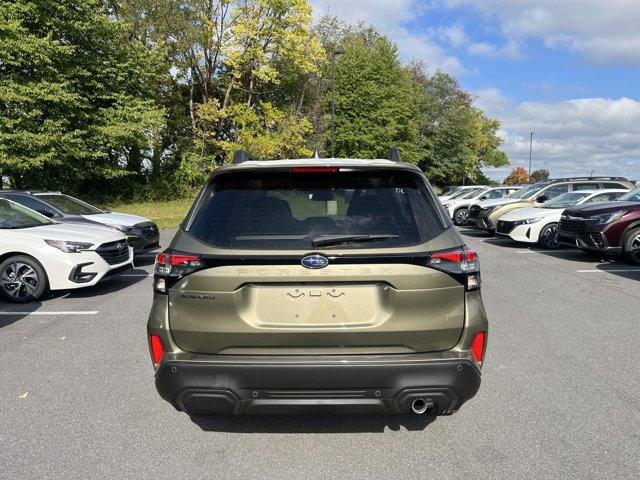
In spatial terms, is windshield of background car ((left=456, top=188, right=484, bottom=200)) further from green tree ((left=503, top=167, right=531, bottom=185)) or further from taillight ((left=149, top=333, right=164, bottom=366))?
green tree ((left=503, top=167, right=531, bottom=185))

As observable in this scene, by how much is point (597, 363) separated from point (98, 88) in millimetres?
26361

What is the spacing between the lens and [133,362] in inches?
182

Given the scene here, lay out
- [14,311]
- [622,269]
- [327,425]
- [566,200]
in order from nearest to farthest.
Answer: [327,425] → [14,311] → [622,269] → [566,200]

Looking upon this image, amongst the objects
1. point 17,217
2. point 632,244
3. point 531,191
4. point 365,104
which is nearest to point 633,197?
point 632,244

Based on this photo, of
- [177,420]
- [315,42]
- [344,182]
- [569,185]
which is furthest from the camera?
[315,42]

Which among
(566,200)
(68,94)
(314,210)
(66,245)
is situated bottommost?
(66,245)

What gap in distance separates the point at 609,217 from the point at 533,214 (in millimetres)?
3124

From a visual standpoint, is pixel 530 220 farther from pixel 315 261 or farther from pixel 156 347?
pixel 156 347

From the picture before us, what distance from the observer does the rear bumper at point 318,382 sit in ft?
8.68

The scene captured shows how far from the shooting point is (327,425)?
338 cm

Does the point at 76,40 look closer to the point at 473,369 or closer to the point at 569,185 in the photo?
the point at 569,185

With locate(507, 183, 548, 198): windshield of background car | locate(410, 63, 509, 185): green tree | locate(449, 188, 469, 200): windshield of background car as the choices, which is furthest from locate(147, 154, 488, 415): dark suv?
locate(410, 63, 509, 185): green tree

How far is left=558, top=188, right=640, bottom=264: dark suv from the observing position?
33.0 ft

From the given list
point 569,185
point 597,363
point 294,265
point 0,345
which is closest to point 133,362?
point 0,345
